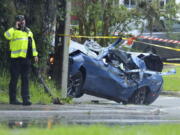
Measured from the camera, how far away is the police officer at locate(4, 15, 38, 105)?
11.1 m

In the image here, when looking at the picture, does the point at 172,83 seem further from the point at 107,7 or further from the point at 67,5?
the point at 67,5

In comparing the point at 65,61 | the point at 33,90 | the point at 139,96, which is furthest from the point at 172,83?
the point at 33,90

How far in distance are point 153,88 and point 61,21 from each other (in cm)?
302

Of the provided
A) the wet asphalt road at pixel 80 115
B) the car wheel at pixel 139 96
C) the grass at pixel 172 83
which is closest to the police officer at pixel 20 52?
the wet asphalt road at pixel 80 115

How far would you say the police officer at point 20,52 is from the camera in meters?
11.1

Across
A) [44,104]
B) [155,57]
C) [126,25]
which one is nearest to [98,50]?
[155,57]

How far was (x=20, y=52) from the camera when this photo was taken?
36.4ft

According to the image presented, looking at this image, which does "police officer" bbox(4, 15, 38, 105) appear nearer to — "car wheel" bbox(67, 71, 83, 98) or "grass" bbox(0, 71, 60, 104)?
"grass" bbox(0, 71, 60, 104)

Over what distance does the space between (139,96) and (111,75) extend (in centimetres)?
107

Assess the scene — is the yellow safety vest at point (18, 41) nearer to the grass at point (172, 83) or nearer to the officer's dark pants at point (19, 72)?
the officer's dark pants at point (19, 72)

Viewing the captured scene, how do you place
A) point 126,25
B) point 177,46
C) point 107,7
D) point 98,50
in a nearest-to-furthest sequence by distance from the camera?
point 98,50 < point 107,7 < point 126,25 < point 177,46

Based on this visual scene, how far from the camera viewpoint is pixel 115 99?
1420 cm

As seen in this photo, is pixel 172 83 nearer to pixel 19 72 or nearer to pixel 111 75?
pixel 111 75

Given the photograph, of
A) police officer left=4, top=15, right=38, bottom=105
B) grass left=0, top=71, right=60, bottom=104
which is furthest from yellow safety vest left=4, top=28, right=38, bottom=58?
grass left=0, top=71, right=60, bottom=104
